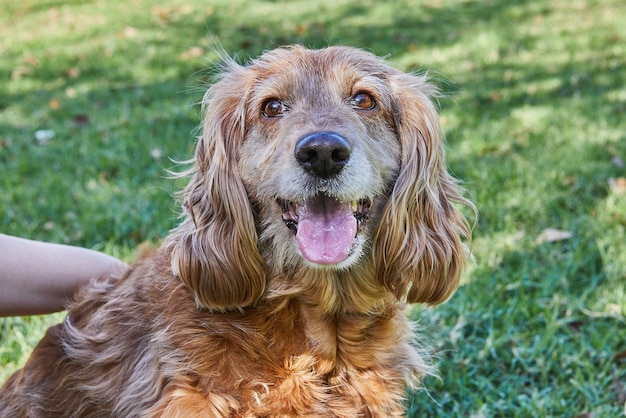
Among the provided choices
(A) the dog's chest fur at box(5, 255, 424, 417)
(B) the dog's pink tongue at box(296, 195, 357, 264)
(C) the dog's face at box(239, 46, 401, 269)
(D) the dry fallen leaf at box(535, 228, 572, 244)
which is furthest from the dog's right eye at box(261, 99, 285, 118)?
(D) the dry fallen leaf at box(535, 228, 572, 244)

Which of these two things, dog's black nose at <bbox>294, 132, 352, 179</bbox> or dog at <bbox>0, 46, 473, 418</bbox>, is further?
dog at <bbox>0, 46, 473, 418</bbox>

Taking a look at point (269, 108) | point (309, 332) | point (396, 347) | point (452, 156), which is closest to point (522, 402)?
point (396, 347)

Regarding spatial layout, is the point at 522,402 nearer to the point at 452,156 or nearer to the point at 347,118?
the point at 347,118

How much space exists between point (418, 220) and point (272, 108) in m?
0.77

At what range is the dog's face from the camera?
8.57 feet

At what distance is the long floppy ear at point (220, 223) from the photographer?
2.75 meters

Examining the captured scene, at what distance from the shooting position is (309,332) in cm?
282

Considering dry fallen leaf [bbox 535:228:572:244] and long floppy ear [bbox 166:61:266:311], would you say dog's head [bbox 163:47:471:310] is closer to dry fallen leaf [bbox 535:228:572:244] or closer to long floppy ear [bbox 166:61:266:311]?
long floppy ear [bbox 166:61:266:311]

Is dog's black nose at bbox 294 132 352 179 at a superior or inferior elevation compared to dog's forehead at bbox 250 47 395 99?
inferior

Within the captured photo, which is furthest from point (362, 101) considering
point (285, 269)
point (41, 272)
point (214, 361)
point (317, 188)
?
point (41, 272)

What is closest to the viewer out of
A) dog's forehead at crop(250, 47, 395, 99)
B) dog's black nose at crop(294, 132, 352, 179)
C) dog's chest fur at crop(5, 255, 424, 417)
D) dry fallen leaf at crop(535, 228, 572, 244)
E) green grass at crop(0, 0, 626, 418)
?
dog's black nose at crop(294, 132, 352, 179)

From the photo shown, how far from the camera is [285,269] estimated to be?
2838mm

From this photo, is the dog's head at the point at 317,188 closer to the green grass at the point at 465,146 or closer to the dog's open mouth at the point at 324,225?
the dog's open mouth at the point at 324,225

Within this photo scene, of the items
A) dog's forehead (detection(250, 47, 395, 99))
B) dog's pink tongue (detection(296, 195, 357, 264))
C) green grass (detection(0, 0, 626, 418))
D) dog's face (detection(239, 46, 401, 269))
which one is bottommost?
green grass (detection(0, 0, 626, 418))
